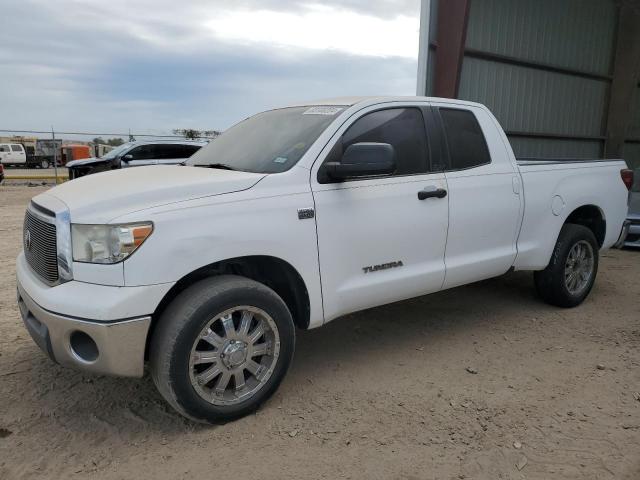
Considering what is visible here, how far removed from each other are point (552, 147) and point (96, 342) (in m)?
13.6

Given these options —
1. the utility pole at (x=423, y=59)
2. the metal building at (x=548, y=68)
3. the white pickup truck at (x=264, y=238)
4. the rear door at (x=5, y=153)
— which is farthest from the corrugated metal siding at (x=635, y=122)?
the rear door at (x=5, y=153)

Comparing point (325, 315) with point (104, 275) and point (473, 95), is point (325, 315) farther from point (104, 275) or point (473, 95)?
point (473, 95)

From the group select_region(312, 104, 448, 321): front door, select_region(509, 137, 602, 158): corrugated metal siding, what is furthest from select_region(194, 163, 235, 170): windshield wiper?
select_region(509, 137, 602, 158): corrugated metal siding

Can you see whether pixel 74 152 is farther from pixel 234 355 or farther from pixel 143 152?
pixel 234 355

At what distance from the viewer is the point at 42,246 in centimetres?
304

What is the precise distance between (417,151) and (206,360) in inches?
83.0

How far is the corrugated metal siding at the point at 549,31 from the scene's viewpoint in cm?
1154

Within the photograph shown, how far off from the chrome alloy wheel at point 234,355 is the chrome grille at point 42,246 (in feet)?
2.90

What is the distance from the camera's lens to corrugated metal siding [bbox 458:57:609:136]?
11688 millimetres

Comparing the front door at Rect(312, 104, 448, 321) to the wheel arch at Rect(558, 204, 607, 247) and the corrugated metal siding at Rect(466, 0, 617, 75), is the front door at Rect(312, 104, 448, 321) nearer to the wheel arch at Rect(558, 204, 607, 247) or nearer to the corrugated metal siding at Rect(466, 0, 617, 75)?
the wheel arch at Rect(558, 204, 607, 247)

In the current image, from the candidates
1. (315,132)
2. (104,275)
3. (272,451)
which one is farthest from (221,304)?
(315,132)

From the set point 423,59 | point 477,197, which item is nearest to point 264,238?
point 477,197

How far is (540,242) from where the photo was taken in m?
4.72

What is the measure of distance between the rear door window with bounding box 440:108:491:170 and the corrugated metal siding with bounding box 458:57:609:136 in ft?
23.9
